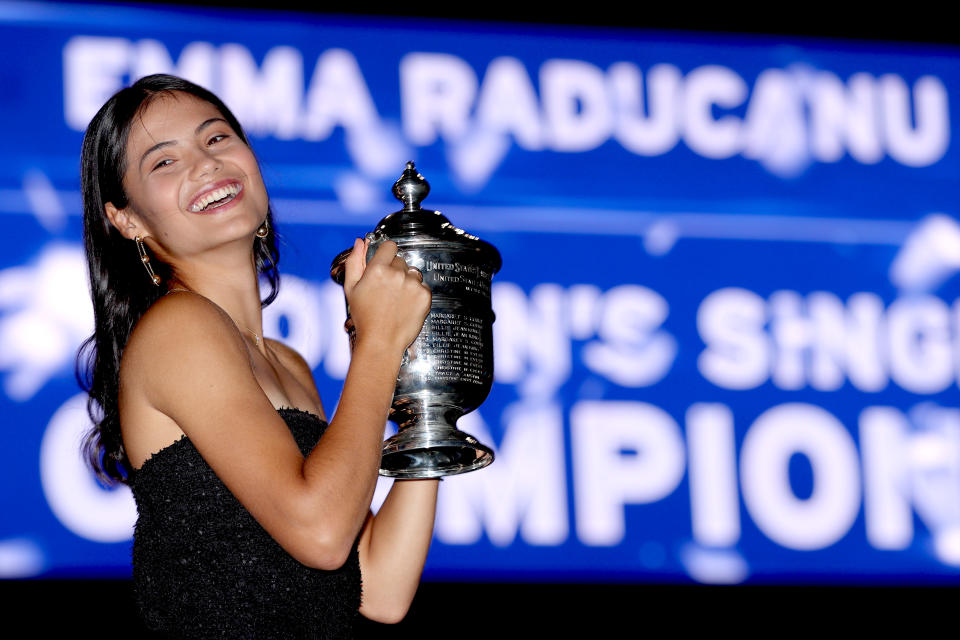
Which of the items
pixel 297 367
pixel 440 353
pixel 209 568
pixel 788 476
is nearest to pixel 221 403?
pixel 209 568

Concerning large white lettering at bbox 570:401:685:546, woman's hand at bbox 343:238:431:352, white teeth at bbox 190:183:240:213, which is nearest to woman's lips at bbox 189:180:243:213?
white teeth at bbox 190:183:240:213

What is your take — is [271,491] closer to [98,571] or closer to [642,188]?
[98,571]

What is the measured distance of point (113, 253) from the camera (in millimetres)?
1649

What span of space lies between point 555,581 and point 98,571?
3.09 feet

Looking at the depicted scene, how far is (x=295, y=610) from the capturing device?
142 centimetres

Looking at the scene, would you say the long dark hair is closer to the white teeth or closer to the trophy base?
the white teeth

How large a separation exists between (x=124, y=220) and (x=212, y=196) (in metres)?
0.15

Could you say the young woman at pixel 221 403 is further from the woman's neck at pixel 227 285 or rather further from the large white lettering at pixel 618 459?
the large white lettering at pixel 618 459

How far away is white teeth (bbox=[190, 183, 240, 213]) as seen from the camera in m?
1.54

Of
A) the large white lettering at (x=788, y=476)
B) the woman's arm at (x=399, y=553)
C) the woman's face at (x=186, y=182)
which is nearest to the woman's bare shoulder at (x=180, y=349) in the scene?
the woman's face at (x=186, y=182)

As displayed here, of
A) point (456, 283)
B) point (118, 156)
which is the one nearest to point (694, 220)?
point (456, 283)

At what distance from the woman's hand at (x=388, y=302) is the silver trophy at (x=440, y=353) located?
9 cm

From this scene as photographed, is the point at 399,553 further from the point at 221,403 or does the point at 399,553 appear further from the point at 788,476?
the point at 788,476

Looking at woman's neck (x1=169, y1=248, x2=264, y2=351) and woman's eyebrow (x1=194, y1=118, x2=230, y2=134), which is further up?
woman's eyebrow (x1=194, y1=118, x2=230, y2=134)
